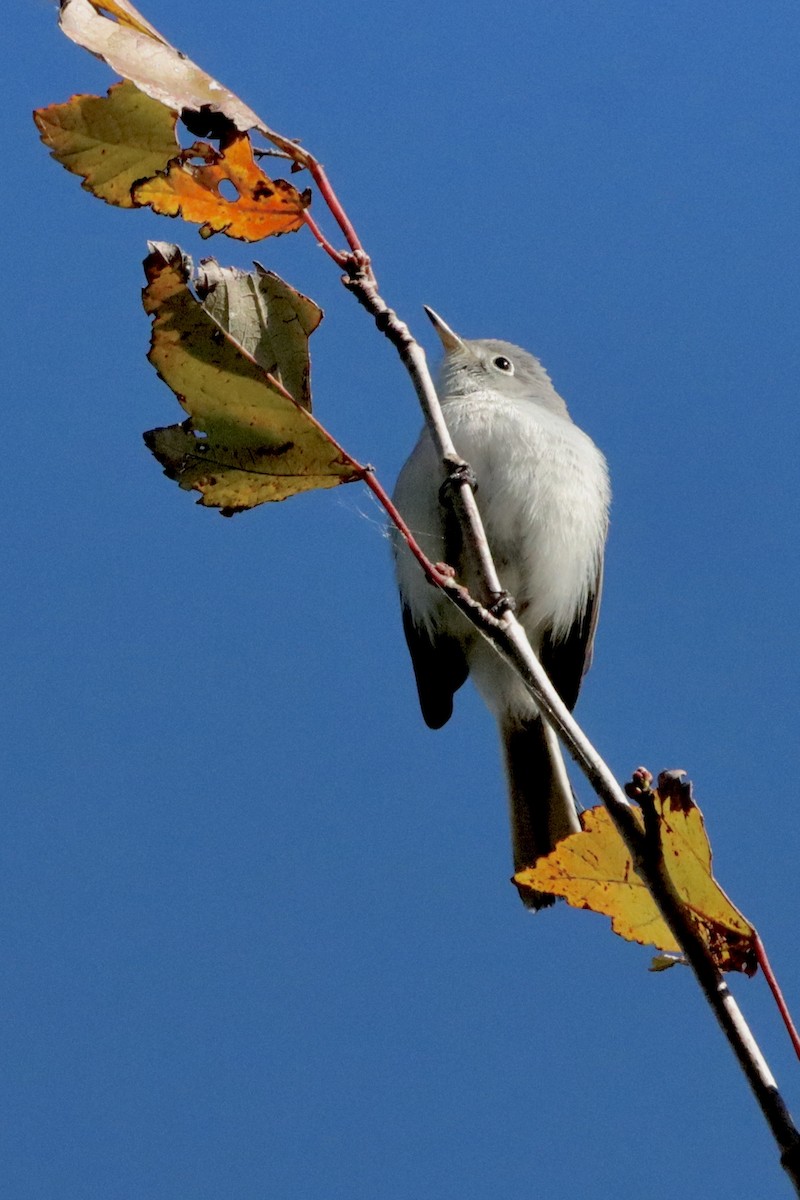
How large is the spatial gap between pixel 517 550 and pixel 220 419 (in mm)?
2530

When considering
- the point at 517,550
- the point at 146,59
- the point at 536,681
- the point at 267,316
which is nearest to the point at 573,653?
the point at 517,550

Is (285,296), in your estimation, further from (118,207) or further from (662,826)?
(662,826)

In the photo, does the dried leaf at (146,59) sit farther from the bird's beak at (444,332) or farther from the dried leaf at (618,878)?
the bird's beak at (444,332)

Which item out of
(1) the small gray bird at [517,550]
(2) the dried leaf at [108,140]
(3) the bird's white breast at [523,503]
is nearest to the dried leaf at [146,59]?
(2) the dried leaf at [108,140]

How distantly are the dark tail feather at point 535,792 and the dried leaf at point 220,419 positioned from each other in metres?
2.41

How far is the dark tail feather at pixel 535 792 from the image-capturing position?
3.90 metres

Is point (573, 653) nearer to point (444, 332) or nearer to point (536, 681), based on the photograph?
point (444, 332)

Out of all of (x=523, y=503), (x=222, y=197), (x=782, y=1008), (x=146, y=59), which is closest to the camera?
(x=782, y=1008)

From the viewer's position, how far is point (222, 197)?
66.1 inches

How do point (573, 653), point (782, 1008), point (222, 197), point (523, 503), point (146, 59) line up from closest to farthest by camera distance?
1. point (782, 1008)
2. point (146, 59)
3. point (222, 197)
4. point (523, 503)
5. point (573, 653)

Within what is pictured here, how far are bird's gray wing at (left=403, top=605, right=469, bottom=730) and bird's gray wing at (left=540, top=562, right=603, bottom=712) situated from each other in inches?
12.4

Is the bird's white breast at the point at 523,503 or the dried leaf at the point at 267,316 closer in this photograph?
the dried leaf at the point at 267,316

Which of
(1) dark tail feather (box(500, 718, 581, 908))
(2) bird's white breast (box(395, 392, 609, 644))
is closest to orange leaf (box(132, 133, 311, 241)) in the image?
(2) bird's white breast (box(395, 392, 609, 644))

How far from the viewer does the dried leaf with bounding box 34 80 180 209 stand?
161 cm
